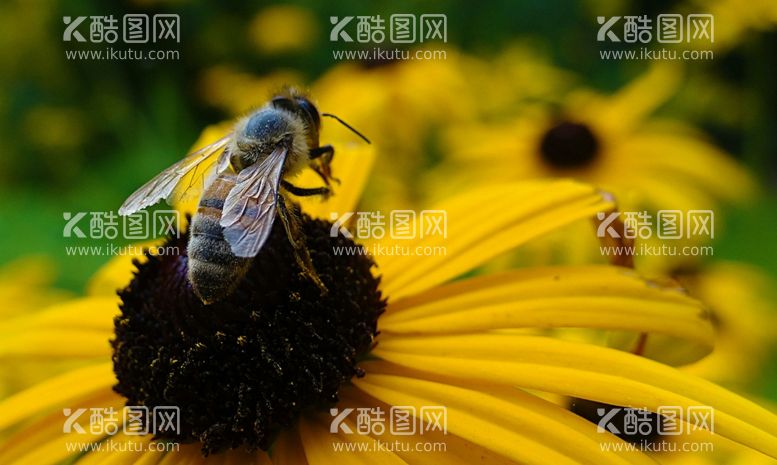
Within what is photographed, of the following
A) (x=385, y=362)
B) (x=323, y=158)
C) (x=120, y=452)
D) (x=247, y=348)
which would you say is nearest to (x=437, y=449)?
(x=385, y=362)

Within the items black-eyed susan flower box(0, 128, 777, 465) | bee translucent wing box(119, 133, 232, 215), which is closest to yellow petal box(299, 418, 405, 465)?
black-eyed susan flower box(0, 128, 777, 465)

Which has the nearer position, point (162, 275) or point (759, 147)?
point (162, 275)

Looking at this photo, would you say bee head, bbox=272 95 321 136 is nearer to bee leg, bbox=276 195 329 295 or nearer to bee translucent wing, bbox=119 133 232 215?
bee translucent wing, bbox=119 133 232 215

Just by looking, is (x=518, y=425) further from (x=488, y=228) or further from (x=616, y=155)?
(x=616, y=155)

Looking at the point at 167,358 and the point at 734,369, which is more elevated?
the point at 167,358

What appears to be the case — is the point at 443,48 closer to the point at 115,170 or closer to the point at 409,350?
the point at 115,170

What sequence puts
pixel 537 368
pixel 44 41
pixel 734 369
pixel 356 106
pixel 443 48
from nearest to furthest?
pixel 537 368 → pixel 734 369 → pixel 356 106 → pixel 443 48 → pixel 44 41

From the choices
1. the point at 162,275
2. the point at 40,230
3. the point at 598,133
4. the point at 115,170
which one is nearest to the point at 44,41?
the point at 115,170

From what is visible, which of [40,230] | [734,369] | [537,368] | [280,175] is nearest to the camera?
[537,368]
